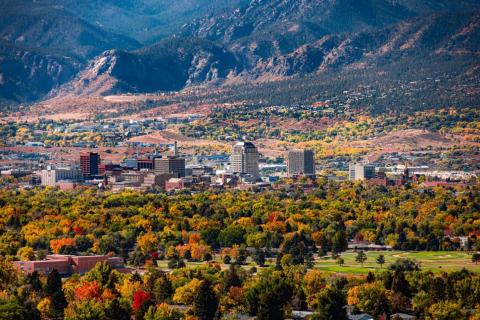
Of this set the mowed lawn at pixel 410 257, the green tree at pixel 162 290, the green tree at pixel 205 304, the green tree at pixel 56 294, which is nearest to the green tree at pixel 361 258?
the mowed lawn at pixel 410 257

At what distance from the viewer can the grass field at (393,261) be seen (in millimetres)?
120750

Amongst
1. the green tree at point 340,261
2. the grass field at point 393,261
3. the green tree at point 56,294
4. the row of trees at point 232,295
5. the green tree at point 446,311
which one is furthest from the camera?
the green tree at point 340,261

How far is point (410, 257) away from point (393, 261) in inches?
180

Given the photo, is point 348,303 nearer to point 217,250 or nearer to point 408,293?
point 408,293

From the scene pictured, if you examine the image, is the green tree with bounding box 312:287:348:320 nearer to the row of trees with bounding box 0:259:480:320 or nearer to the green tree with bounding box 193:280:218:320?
the row of trees with bounding box 0:259:480:320

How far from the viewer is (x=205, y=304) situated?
9856cm

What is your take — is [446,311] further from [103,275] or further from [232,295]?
[103,275]

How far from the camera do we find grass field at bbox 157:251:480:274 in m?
121

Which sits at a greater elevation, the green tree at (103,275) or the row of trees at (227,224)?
the row of trees at (227,224)

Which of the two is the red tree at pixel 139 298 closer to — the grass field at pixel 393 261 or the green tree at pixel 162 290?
the green tree at pixel 162 290

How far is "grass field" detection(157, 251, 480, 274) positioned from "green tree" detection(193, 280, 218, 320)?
20857 mm

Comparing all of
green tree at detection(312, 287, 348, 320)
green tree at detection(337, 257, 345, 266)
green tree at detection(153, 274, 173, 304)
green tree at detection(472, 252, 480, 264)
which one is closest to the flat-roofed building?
green tree at detection(153, 274, 173, 304)

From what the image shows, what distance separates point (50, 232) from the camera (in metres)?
142

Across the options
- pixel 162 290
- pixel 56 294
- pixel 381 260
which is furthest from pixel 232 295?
pixel 381 260
